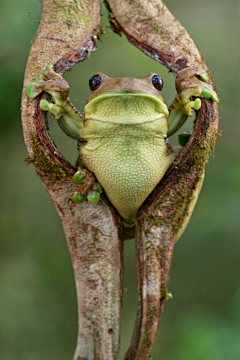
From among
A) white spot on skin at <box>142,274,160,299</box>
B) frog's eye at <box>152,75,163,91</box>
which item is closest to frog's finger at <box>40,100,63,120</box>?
frog's eye at <box>152,75,163,91</box>

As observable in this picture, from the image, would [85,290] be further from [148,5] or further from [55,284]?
[55,284]

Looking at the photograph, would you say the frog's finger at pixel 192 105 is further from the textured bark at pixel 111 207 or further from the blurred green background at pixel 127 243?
the blurred green background at pixel 127 243

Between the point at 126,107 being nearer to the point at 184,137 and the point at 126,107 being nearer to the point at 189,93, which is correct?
the point at 189,93

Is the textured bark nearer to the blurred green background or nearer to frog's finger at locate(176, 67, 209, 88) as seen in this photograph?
frog's finger at locate(176, 67, 209, 88)

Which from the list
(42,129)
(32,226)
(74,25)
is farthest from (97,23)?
(32,226)

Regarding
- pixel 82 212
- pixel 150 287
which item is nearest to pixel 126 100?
pixel 82 212

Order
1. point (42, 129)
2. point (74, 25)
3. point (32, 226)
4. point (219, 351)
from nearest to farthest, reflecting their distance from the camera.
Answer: point (42, 129) → point (74, 25) → point (219, 351) → point (32, 226)

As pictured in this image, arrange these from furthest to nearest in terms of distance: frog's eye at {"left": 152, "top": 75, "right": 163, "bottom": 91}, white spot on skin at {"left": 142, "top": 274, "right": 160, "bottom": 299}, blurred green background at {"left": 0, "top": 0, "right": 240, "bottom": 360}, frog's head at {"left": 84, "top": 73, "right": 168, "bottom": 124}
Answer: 1. blurred green background at {"left": 0, "top": 0, "right": 240, "bottom": 360}
2. white spot on skin at {"left": 142, "top": 274, "right": 160, "bottom": 299}
3. frog's eye at {"left": 152, "top": 75, "right": 163, "bottom": 91}
4. frog's head at {"left": 84, "top": 73, "right": 168, "bottom": 124}
